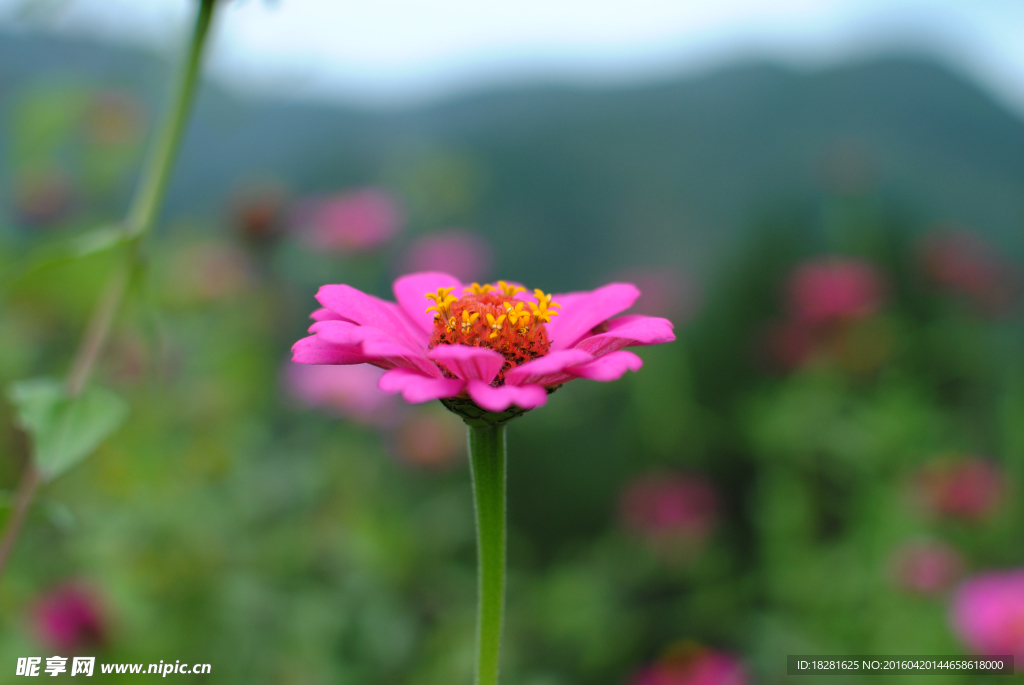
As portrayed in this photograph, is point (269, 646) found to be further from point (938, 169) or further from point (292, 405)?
point (938, 169)

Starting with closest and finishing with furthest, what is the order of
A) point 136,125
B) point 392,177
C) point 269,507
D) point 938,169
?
1. point 269,507
2. point 136,125
3. point 392,177
4. point 938,169

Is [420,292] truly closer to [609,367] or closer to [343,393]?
[609,367]

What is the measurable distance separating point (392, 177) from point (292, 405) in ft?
2.53

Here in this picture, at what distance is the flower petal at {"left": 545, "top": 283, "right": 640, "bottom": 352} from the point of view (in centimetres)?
42

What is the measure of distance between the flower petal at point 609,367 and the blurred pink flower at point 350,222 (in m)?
1.03

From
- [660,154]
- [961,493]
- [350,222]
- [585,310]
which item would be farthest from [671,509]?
[660,154]

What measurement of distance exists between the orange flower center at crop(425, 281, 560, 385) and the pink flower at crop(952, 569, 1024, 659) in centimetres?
94

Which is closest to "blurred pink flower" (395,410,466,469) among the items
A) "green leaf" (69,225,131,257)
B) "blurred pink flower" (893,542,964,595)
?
"blurred pink flower" (893,542,964,595)

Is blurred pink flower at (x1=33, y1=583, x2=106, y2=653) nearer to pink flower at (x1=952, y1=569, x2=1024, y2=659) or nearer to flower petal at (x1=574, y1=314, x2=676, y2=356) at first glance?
flower petal at (x1=574, y1=314, x2=676, y2=356)

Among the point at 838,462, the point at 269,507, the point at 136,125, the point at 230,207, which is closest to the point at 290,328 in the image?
the point at 230,207

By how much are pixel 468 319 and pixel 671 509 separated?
123cm

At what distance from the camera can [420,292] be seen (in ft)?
1.59

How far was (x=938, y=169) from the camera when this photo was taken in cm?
270

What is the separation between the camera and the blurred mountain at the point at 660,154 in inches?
99.3
